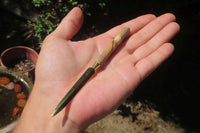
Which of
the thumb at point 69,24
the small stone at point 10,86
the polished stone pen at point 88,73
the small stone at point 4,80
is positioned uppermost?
the thumb at point 69,24

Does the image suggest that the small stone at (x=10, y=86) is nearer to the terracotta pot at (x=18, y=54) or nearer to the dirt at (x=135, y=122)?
the terracotta pot at (x=18, y=54)

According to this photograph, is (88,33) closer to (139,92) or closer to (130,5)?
(130,5)

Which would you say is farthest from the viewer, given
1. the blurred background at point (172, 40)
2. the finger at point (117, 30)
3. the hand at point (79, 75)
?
the blurred background at point (172, 40)

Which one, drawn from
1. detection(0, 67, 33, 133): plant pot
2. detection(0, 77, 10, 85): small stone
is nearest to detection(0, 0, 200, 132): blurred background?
detection(0, 67, 33, 133): plant pot

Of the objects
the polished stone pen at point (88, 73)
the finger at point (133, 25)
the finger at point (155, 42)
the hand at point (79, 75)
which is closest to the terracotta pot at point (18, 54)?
the hand at point (79, 75)

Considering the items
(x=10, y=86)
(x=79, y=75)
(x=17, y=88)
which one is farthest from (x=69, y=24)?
(x=10, y=86)

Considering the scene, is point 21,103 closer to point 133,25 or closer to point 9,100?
point 9,100

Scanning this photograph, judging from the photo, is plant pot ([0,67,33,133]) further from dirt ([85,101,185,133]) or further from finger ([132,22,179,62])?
finger ([132,22,179,62])
